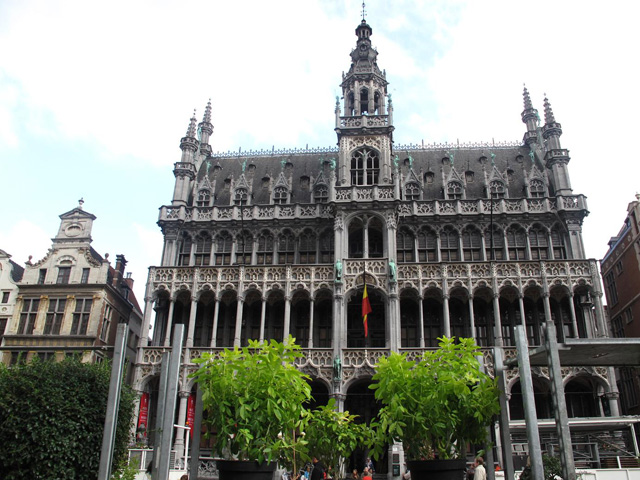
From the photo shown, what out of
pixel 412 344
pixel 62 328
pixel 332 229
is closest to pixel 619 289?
pixel 412 344

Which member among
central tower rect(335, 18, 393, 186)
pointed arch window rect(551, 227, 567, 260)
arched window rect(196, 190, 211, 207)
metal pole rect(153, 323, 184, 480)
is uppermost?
central tower rect(335, 18, 393, 186)

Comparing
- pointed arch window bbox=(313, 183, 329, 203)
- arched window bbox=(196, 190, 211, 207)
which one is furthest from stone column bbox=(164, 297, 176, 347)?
pointed arch window bbox=(313, 183, 329, 203)

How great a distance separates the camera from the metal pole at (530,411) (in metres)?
11.0

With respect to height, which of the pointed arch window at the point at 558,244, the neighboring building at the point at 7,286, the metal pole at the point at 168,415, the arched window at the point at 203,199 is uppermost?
the arched window at the point at 203,199

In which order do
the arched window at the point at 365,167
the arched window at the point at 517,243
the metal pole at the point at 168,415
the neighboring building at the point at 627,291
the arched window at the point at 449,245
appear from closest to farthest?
the metal pole at the point at 168,415
the arched window at the point at 517,243
the arched window at the point at 449,245
the arched window at the point at 365,167
the neighboring building at the point at 627,291

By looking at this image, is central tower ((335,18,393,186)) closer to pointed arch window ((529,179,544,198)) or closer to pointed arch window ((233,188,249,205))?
pointed arch window ((233,188,249,205))

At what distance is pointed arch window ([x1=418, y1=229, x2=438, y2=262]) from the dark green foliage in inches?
1083

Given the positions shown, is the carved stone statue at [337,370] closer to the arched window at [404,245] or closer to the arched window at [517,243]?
the arched window at [404,245]

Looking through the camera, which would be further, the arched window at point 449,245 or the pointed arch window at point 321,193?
the pointed arch window at point 321,193

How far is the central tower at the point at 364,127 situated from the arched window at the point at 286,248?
5799 millimetres

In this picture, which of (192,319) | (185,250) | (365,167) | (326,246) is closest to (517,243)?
(365,167)

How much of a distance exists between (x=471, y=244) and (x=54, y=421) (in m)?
31.7

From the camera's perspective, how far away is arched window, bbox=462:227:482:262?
40.9 m

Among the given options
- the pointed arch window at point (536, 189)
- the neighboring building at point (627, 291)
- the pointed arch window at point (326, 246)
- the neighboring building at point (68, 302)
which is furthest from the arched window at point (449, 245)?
the neighboring building at point (68, 302)
